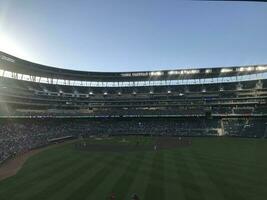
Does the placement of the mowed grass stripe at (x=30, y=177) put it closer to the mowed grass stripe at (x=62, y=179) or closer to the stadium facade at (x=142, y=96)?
the mowed grass stripe at (x=62, y=179)

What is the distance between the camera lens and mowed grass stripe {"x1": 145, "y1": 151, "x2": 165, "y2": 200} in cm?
2582

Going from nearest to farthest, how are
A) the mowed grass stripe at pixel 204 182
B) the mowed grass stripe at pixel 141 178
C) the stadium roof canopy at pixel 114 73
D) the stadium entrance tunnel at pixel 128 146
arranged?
the mowed grass stripe at pixel 204 182 < the mowed grass stripe at pixel 141 178 < the stadium entrance tunnel at pixel 128 146 < the stadium roof canopy at pixel 114 73

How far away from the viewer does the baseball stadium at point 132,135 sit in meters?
29.1

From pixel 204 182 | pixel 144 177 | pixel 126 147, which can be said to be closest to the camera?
pixel 204 182

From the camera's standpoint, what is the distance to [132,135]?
286ft

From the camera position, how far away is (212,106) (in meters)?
93.1

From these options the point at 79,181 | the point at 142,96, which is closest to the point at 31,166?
the point at 79,181

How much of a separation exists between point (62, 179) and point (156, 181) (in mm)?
10970

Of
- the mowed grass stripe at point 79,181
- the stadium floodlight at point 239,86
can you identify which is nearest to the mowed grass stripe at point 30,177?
the mowed grass stripe at point 79,181

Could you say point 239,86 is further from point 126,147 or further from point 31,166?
point 31,166

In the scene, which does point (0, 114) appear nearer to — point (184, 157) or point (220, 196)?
point (184, 157)

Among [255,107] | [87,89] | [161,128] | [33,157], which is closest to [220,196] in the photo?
[33,157]

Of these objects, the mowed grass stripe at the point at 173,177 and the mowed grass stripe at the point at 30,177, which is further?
the mowed grass stripe at the point at 30,177

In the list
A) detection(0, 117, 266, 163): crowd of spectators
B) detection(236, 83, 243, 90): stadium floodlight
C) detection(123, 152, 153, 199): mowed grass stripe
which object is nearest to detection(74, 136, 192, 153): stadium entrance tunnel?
detection(0, 117, 266, 163): crowd of spectators
